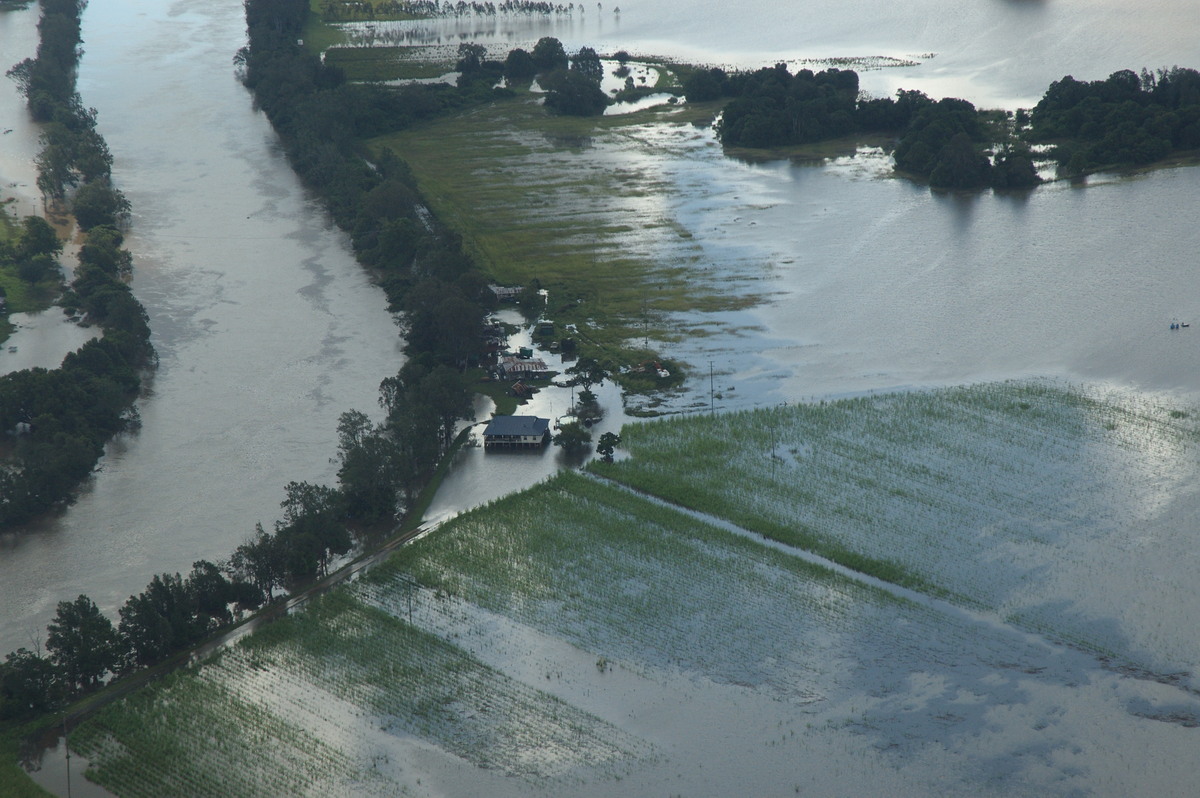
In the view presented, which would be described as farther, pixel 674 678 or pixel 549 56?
pixel 549 56

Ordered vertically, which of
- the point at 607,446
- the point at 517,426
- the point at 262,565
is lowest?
the point at 262,565

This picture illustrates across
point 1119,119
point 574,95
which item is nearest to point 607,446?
point 1119,119

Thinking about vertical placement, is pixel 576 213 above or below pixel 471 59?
below

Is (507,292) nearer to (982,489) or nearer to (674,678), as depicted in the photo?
(982,489)

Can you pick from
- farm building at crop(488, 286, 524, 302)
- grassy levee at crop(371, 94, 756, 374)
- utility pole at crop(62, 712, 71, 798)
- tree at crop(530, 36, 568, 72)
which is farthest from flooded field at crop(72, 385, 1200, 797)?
tree at crop(530, 36, 568, 72)

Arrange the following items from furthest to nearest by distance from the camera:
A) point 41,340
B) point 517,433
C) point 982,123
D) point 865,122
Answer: point 865,122, point 982,123, point 41,340, point 517,433

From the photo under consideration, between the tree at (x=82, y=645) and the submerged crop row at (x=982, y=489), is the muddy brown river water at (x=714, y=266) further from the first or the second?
the tree at (x=82, y=645)

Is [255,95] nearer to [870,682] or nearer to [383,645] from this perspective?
[383,645]

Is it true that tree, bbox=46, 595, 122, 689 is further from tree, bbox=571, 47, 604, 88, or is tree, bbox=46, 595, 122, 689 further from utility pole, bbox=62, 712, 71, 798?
tree, bbox=571, 47, 604, 88
